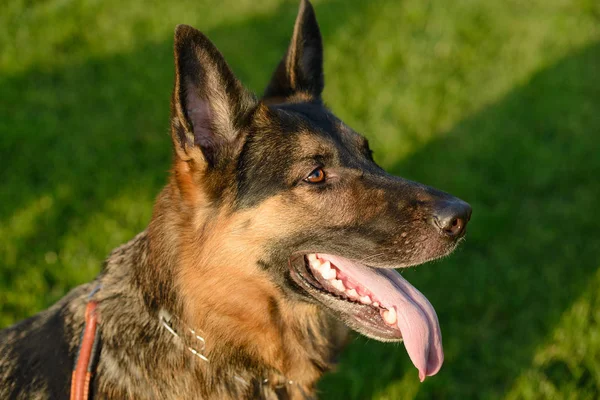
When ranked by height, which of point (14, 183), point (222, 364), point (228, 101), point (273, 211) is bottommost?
point (14, 183)

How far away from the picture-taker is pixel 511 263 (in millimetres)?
5922

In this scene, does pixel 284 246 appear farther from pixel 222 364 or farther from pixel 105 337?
pixel 105 337

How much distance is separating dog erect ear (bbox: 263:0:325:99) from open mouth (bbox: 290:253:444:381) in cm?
129

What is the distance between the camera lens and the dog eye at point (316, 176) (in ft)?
11.0

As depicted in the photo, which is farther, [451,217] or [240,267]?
[240,267]

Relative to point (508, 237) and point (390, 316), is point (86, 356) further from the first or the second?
point (508, 237)

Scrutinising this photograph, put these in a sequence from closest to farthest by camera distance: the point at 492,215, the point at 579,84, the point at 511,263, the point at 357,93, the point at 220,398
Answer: the point at 220,398 < the point at 511,263 < the point at 492,215 < the point at 357,93 < the point at 579,84

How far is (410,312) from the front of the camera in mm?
3264

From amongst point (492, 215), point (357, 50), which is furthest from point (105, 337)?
point (357, 50)

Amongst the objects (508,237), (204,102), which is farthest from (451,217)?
(508,237)

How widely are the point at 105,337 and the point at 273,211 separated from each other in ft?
3.58

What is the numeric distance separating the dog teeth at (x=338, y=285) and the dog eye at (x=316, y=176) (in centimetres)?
54

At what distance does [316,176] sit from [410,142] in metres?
4.29

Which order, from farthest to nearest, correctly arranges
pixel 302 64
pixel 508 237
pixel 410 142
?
pixel 410 142 < pixel 508 237 < pixel 302 64
